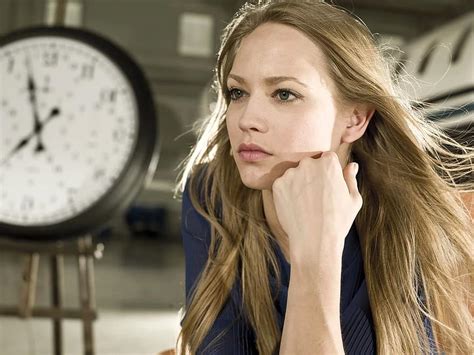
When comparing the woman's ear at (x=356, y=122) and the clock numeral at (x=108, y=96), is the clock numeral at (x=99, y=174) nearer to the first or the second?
the clock numeral at (x=108, y=96)

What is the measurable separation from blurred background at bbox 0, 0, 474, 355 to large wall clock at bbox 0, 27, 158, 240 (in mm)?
350

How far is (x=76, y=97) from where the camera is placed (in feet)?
7.93

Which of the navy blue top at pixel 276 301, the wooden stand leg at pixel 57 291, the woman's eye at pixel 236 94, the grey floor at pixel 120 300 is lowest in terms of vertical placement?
the grey floor at pixel 120 300

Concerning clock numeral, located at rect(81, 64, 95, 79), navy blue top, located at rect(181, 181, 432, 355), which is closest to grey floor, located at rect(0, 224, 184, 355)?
navy blue top, located at rect(181, 181, 432, 355)

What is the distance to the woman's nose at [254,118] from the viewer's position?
1231mm

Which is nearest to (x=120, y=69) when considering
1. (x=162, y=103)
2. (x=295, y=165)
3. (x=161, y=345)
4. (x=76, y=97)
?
(x=76, y=97)

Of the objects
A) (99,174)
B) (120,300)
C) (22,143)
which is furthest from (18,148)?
(120,300)

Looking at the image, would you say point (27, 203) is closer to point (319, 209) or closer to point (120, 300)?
point (319, 209)

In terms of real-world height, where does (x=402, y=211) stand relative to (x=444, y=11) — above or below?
below

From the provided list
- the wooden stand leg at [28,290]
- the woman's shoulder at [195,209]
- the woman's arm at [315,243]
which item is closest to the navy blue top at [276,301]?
the woman's shoulder at [195,209]

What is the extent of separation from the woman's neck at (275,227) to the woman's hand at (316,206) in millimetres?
162

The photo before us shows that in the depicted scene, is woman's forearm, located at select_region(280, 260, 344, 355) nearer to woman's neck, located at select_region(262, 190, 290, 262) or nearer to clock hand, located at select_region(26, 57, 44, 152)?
woman's neck, located at select_region(262, 190, 290, 262)

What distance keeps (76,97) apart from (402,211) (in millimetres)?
1386

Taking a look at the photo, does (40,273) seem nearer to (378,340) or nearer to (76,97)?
(76,97)
